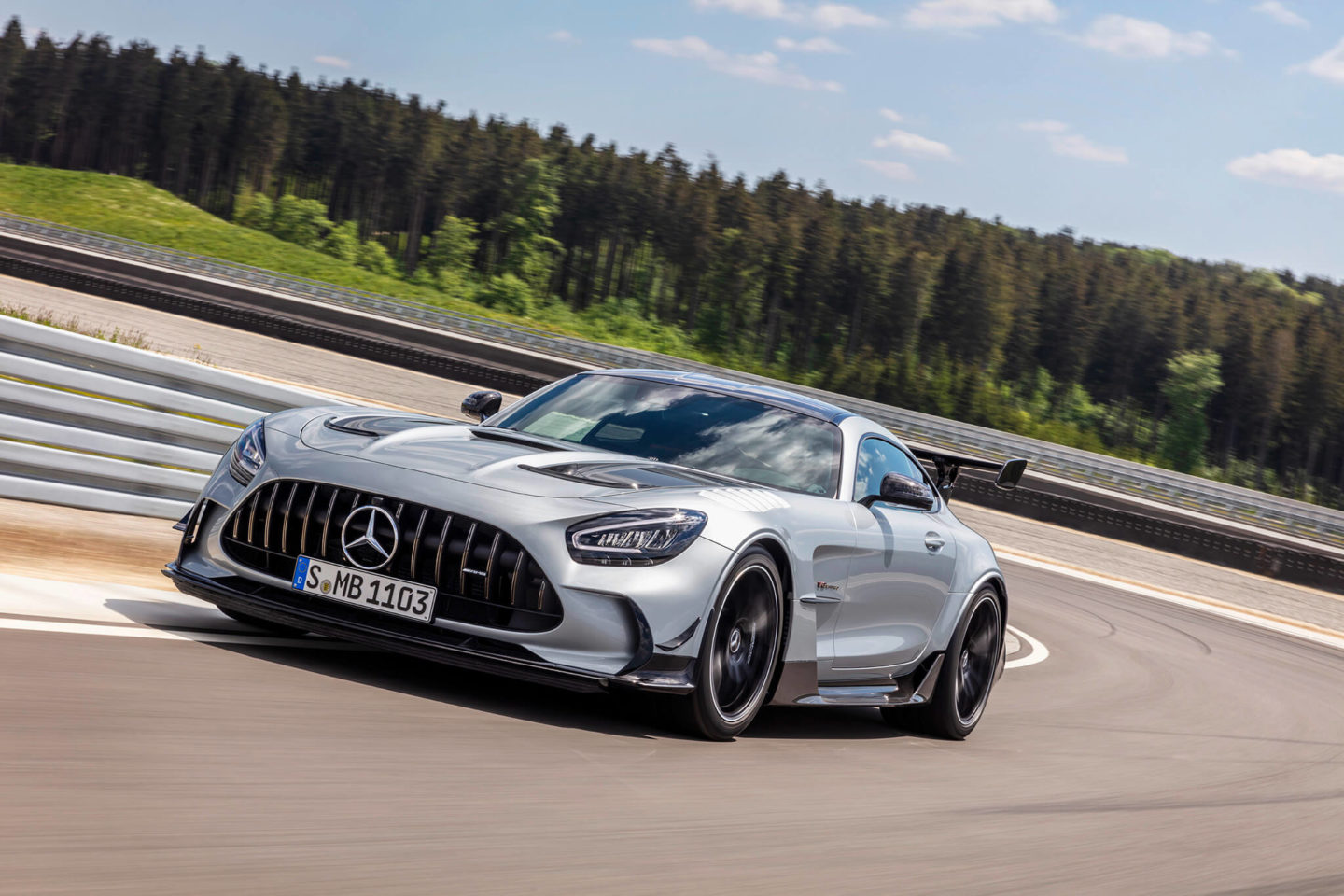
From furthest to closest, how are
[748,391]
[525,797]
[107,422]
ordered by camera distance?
[107,422] < [748,391] < [525,797]

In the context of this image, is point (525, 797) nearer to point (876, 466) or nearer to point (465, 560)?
point (465, 560)

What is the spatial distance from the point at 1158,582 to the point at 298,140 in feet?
444

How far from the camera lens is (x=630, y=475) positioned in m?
5.09

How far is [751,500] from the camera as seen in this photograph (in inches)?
204

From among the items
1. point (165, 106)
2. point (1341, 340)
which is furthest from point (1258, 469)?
point (165, 106)

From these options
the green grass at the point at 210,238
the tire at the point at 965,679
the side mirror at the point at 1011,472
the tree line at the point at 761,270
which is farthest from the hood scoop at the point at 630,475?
the tree line at the point at 761,270

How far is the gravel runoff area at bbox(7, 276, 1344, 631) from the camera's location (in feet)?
23.5

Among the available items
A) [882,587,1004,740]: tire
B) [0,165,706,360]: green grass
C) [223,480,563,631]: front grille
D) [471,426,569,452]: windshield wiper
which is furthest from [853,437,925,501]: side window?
[0,165,706,360]: green grass

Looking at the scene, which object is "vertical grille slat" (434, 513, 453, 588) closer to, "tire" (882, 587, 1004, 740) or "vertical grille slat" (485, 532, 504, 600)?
"vertical grille slat" (485, 532, 504, 600)

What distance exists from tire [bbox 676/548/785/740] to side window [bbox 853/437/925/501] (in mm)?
1006

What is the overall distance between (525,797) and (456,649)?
847 millimetres

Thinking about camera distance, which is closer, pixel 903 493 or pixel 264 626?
pixel 264 626

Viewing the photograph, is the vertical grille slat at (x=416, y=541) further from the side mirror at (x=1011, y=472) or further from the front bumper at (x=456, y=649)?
the side mirror at (x=1011, y=472)

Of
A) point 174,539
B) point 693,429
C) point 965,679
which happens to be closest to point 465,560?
point 693,429
